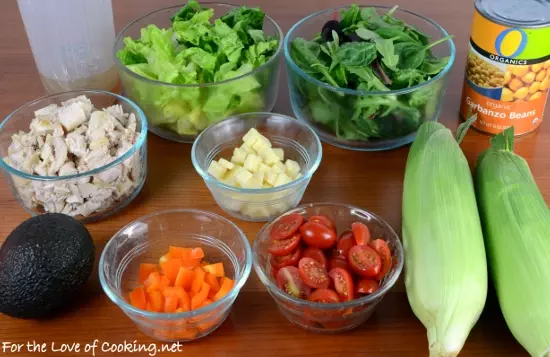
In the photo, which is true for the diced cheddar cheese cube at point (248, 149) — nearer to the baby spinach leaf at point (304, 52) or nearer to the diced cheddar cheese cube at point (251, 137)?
the diced cheddar cheese cube at point (251, 137)

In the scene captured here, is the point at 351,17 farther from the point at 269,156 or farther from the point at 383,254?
the point at 383,254

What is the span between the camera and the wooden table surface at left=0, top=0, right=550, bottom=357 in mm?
1061

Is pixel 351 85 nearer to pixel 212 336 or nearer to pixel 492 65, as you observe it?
pixel 492 65

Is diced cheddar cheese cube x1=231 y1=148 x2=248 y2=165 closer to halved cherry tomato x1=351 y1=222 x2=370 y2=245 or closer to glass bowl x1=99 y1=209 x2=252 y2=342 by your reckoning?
glass bowl x1=99 y1=209 x2=252 y2=342

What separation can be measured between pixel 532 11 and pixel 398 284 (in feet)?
1.98

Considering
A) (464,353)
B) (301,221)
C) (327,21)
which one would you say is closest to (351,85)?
(327,21)

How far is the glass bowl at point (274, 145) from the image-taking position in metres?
1.25

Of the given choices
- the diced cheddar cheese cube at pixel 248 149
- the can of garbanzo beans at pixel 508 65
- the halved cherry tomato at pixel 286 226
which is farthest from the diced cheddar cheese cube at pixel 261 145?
the can of garbanzo beans at pixel 508 65

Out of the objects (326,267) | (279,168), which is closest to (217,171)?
(279,168)

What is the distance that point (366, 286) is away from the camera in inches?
41.1

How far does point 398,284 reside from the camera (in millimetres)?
1159

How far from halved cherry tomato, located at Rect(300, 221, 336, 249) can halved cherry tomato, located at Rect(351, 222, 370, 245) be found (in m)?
0.04

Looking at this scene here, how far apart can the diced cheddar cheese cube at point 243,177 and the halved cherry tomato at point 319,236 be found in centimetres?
20

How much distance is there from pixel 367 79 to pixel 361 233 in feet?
1.22
